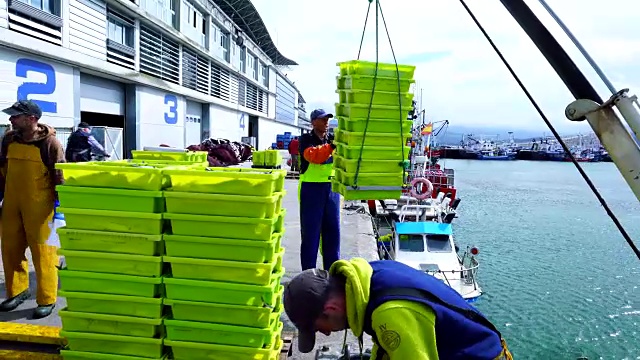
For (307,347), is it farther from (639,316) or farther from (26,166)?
(639,316)

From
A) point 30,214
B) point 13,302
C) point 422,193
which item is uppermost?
point 30,214

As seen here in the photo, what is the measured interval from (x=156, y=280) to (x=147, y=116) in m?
17.2

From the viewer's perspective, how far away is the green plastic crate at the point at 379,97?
414 centimetres

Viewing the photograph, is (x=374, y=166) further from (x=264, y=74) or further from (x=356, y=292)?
(x=264, y=74)

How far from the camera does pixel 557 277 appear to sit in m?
18.6

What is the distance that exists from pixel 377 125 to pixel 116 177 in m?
2.31

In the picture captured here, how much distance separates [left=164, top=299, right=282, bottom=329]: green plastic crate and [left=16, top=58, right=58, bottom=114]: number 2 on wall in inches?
397

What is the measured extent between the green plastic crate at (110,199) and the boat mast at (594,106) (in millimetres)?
2191

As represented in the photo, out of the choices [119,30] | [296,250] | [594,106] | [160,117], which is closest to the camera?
[594,106]

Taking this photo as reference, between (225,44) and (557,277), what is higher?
(225,44)

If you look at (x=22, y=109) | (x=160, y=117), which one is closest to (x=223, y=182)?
(x=22, y=109)

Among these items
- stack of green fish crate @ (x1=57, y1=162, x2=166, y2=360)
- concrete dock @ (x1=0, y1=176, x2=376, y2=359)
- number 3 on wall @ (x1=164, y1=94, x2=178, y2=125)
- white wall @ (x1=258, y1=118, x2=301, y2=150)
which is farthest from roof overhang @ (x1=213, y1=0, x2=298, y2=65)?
stack of green fish crate @ (x1=57, y1=162, x2=166, y2=360)

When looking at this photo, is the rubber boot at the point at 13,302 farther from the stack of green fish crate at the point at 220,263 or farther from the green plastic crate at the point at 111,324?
the stack of green fish crate at the point at 220,263

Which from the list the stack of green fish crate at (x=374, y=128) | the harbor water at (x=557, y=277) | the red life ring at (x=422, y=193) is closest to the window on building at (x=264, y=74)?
the harbor water at (x=557, y=277)
